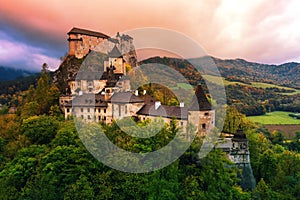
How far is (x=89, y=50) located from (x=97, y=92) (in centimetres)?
1760

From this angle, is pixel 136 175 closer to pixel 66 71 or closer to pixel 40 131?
pixel 40 131

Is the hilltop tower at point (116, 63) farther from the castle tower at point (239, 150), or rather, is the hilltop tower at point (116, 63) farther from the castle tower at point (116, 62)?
the castle tower at point (239, 150)

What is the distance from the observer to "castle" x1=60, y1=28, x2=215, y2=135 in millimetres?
29234

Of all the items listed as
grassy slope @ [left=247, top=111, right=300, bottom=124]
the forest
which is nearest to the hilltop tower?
the forest

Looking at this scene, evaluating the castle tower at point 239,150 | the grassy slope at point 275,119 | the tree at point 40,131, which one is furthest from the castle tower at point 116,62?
the grassy slope at point 275,119

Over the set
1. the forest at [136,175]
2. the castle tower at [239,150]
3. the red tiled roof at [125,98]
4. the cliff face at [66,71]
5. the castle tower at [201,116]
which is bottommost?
the forest at [136,175]

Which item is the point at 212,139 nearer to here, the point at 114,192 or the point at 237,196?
the point at 237,196

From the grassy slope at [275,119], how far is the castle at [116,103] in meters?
46.9

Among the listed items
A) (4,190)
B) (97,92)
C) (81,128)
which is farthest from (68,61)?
(4,190)

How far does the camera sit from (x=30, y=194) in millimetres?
24797

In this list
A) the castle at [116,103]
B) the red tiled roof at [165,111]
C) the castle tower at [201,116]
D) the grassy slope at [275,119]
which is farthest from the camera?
the grassy slope at [275,119]

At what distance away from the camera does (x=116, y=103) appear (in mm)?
38094

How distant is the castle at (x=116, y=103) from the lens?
95.9 ft

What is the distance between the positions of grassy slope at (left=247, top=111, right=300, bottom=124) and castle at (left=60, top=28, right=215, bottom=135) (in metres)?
46.9
